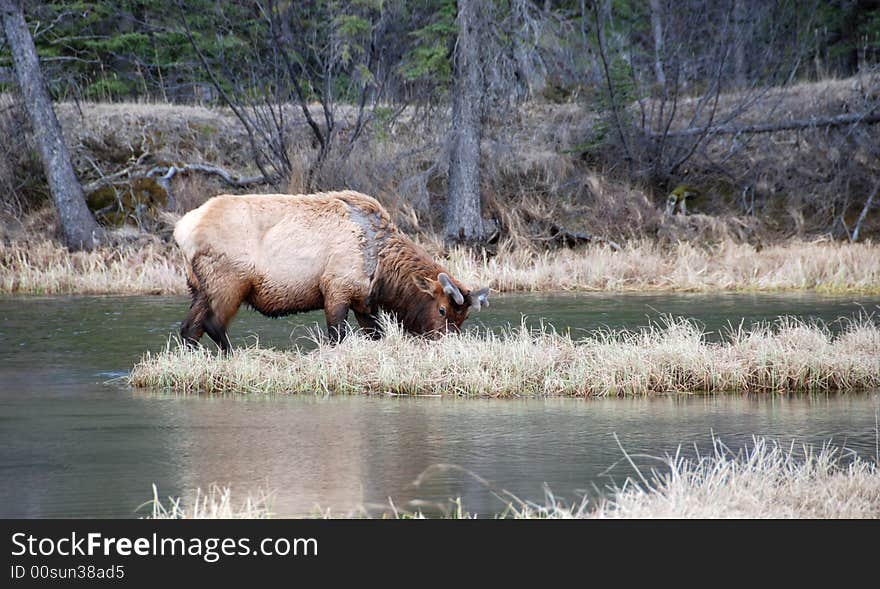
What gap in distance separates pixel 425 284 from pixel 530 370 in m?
2.00

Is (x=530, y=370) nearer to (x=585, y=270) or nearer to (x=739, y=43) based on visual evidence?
(x=585, y=270)

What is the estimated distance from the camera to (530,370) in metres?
11.8

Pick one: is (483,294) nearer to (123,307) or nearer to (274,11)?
(123,307)

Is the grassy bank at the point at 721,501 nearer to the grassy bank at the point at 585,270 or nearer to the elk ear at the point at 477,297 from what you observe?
the elk ear at the point at 477,297

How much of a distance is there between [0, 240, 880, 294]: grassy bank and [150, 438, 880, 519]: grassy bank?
1444 centimetres

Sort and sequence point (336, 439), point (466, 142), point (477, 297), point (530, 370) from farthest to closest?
point (466, 142), point (477, 297), point (530, 370), point (336, 439)

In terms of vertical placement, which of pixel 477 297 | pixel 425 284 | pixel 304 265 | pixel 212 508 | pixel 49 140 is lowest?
pixel 477 297

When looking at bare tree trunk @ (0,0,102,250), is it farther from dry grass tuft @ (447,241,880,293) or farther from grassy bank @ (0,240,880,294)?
dry grass tuft @ (447,241,880,293)

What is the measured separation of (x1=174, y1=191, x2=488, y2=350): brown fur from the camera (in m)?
12.7

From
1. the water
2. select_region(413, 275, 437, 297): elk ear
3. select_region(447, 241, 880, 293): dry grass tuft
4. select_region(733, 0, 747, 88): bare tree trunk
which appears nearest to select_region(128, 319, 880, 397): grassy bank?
the water

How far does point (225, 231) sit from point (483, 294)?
3.04 m

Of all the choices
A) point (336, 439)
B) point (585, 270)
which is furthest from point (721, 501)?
point (585, 270)

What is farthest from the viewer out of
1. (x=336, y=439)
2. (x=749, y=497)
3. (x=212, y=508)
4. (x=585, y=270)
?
(x=585, y=270)

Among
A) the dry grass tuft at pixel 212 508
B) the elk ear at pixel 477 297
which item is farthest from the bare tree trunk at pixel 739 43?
the dry grass tuft at pixel 212 508
